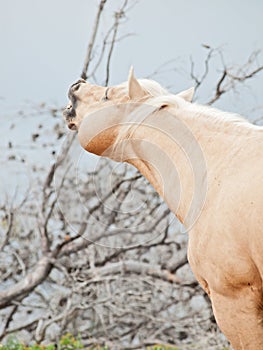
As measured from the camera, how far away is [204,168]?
1441 millimetres

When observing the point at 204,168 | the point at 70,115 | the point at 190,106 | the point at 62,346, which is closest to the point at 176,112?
the point at 190,106

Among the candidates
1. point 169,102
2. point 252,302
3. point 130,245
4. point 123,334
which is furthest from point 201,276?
point 123,334

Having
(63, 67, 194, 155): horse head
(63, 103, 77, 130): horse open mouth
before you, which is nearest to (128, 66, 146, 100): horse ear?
(63, 67, 194, 155): horse head

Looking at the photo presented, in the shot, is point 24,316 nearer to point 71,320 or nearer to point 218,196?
point 71,320

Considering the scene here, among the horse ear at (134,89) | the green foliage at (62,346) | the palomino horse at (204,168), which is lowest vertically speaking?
the green foliage at (62,346)

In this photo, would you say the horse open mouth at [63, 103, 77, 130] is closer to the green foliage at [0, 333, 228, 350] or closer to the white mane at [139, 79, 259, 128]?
the white mane at [139, 79, 259, 128]

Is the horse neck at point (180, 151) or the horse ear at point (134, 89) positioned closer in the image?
the horse neck at point (180, 151)

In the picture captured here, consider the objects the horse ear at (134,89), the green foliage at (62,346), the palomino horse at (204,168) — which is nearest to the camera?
the palomino horse at (204,168)

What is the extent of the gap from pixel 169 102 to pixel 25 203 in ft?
9.12

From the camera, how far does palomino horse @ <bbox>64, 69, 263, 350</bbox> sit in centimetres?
130

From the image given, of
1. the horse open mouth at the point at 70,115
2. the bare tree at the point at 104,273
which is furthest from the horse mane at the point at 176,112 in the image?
the bare tree at the point at 104,273

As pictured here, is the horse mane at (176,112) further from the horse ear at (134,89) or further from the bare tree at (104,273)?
the bare tree at (104,273)

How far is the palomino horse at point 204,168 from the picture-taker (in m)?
1.30

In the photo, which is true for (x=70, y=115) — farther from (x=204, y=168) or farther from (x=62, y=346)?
(x=62, y=346)
